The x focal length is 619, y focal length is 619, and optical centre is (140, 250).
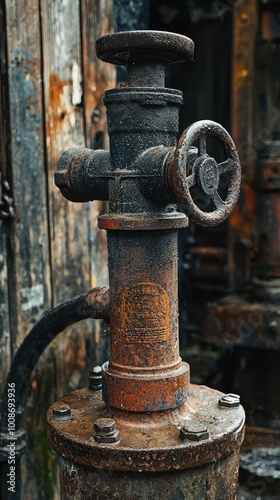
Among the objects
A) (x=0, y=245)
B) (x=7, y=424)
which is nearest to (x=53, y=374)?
(x=7, y=424)

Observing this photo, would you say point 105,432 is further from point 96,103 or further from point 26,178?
point 96,103

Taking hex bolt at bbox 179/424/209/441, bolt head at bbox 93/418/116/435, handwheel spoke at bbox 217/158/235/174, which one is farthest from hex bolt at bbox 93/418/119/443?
handwheel spoke at bbox 217/158/235/174

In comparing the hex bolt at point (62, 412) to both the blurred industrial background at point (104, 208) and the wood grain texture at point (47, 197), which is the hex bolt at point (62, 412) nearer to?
the blurred industrial background at point (104, 208)

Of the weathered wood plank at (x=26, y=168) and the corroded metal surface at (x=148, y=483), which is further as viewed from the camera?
the weathered wood plank at (x=26, y=168)

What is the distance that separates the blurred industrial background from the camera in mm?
1923

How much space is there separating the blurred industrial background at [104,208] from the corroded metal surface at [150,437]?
0.22 metres

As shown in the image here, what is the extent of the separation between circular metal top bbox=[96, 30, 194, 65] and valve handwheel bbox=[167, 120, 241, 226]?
20 cm

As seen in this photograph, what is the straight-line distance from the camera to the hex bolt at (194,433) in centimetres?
128

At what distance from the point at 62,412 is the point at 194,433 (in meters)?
0.33

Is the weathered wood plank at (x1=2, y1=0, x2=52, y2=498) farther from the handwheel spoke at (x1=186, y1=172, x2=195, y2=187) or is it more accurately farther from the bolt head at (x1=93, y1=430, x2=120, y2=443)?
the handwheel spoke at (x1=186, y1=172, x2=195, y2=187)

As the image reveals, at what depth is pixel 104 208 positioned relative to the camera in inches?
95.7

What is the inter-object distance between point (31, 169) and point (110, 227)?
71cm

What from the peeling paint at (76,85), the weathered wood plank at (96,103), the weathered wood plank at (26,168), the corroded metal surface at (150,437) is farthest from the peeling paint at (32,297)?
the peeling paint at (76,85)


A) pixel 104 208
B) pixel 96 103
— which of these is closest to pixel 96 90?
pixel 96 103
